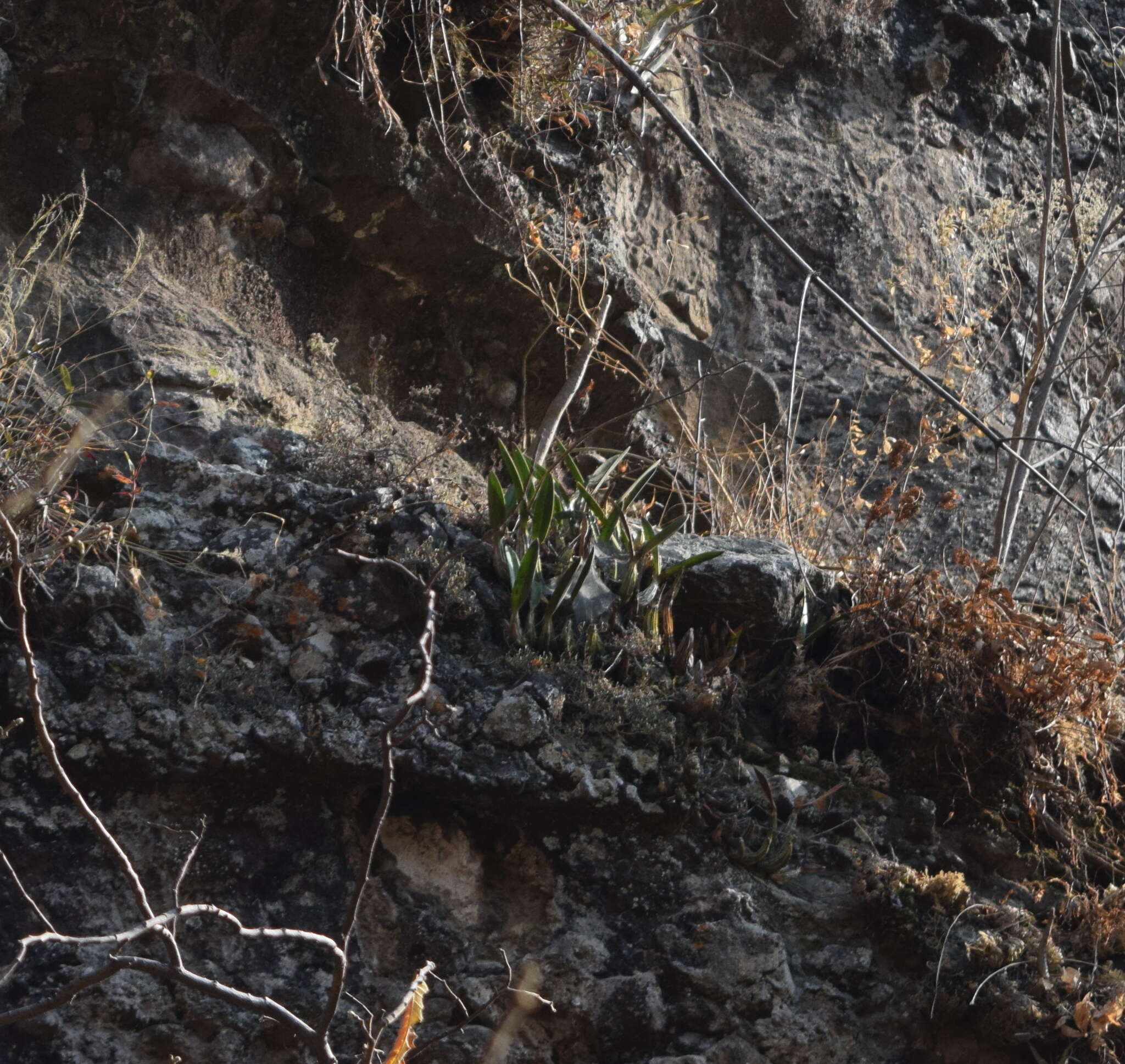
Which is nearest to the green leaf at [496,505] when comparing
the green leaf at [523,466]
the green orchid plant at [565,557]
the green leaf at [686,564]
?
the green orchid plant at [565,557]

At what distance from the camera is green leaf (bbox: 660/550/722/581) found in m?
3.44

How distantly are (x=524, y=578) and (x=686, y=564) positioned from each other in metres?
0.54

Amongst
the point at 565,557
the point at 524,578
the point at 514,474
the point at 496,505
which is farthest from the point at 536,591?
the point at 514,474

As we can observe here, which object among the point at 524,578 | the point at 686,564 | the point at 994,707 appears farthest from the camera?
the point at 686,564

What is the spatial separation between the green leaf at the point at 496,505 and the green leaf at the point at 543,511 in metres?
0.09

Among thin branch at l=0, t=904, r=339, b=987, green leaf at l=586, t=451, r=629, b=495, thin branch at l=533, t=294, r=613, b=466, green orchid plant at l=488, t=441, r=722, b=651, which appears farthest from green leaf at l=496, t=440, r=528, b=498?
→ thin branch at l=0, t=904, r=339, b=987

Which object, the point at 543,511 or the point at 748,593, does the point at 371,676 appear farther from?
the point at 748,593

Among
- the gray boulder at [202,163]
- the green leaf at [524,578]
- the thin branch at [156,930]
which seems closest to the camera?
the thin branch at [156,930]

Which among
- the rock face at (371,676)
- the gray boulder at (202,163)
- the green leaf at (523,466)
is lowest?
the rock face at (371,676)

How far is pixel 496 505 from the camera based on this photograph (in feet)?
11.1

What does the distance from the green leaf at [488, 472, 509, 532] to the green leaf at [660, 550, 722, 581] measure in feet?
1.70

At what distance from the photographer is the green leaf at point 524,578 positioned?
3205mm

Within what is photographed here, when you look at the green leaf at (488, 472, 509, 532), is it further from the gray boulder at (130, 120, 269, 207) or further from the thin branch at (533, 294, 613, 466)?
the gray boulder at (130, 120, 269, 207)

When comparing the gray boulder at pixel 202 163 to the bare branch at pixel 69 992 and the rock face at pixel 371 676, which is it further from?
the bare branch at pixel 69 992
